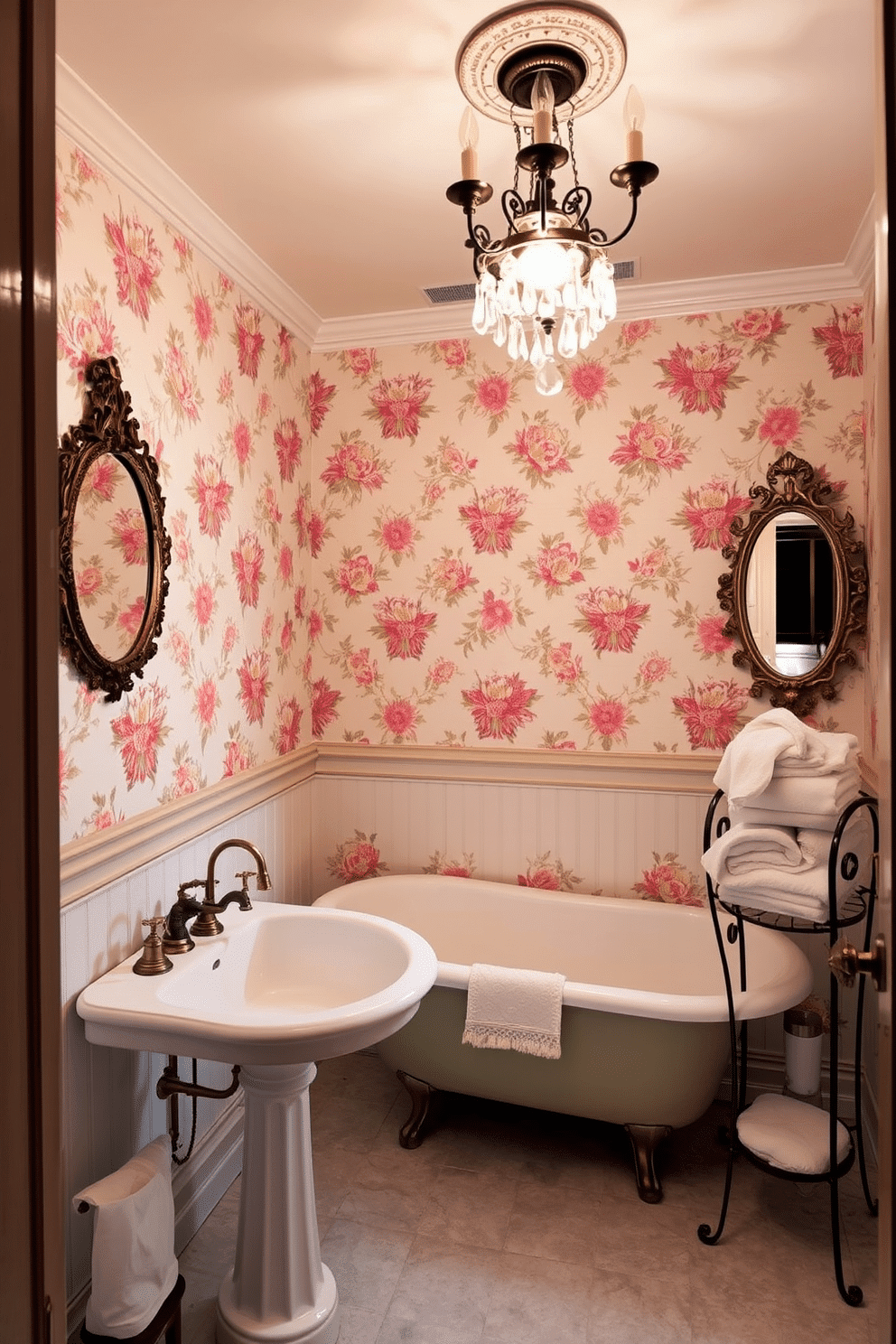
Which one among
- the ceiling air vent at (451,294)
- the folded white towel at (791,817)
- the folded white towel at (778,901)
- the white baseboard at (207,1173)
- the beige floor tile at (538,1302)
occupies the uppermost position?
the ceiling air vent at (451,294)

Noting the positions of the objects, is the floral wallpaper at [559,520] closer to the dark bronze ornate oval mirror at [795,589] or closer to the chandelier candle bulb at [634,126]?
the dark bronze ornate oval mirror at [795,589]

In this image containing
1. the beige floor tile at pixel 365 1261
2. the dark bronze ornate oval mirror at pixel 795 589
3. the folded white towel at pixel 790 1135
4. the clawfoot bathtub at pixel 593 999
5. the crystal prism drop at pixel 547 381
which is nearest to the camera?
the crystal prism drop at pixel 547 381

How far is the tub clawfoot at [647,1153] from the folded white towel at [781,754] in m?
0.95

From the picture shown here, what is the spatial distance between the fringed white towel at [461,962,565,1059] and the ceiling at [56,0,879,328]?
2.03m

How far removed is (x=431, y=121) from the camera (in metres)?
1.88

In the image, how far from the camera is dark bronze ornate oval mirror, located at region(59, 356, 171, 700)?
179 centimetres

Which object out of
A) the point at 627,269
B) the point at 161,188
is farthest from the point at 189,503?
the point at 627,269

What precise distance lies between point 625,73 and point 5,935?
1.89 m

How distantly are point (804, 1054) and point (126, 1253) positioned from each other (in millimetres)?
1784

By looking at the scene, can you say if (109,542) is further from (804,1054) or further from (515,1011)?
(804,1054)

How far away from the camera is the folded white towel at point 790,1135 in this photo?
81.6 inches

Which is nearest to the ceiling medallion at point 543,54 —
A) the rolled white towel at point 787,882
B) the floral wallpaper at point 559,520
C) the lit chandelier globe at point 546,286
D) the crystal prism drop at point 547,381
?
the lit chandelier globe at point 546,286

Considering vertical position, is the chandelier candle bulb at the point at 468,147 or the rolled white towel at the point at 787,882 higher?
the chandelier candle bulb at the point at 468,147

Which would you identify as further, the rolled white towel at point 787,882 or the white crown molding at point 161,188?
the rolled white towel at point 787,882
